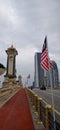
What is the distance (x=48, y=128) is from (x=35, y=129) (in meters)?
1.29

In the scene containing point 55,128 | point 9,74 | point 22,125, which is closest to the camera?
point 55,128

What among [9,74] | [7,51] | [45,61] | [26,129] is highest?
[7,51]

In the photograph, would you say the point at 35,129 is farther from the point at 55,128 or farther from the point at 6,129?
the point at 55,128

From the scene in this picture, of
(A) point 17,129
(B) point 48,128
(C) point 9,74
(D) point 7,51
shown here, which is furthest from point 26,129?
(D) point 7,51

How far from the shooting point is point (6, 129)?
814 centimetres

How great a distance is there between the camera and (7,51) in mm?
130375

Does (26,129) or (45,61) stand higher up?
(45,61)

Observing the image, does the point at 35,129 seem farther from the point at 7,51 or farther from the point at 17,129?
the point at 7,51

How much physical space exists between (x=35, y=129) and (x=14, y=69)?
120 meters

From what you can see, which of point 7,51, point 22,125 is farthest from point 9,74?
point 22,125

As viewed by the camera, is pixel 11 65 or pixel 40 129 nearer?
pixel 40 129

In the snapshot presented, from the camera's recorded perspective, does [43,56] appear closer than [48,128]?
No

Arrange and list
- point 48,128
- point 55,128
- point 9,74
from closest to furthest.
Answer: point 55,128, point 48,128, point 9,74

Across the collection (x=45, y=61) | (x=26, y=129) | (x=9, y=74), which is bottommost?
(x=26, y=129)
